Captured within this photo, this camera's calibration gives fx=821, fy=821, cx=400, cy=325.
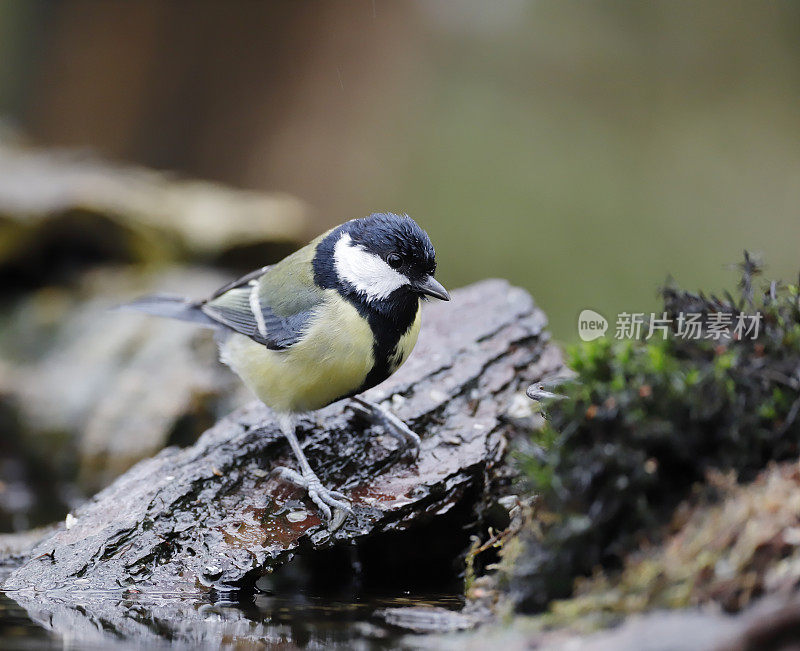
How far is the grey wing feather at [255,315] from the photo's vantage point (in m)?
2.94

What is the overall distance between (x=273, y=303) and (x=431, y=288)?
647 millimetres

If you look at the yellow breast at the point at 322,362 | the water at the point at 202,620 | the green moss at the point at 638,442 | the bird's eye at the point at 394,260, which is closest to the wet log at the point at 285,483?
the water at the point at 202,620

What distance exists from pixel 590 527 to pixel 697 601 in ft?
0.81

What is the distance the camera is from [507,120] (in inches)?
351

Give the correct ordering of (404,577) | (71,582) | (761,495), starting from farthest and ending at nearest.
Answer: (404,577) < (71,582) < (761,495)

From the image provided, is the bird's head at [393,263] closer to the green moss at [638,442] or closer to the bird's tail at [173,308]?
the bird's tail at [173,308]

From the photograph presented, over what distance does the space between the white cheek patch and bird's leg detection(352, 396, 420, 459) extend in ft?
1.51

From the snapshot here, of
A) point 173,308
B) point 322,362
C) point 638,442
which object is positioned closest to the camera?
point 638,442

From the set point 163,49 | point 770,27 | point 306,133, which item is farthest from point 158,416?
point 770,27

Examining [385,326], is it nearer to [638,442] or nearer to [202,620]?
[202,620]

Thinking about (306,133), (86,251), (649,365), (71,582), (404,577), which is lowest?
(404,577)

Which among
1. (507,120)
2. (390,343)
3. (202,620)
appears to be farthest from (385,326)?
(507,120)

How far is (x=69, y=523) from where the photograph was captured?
271cm

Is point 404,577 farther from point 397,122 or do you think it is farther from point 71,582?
point 397,122
